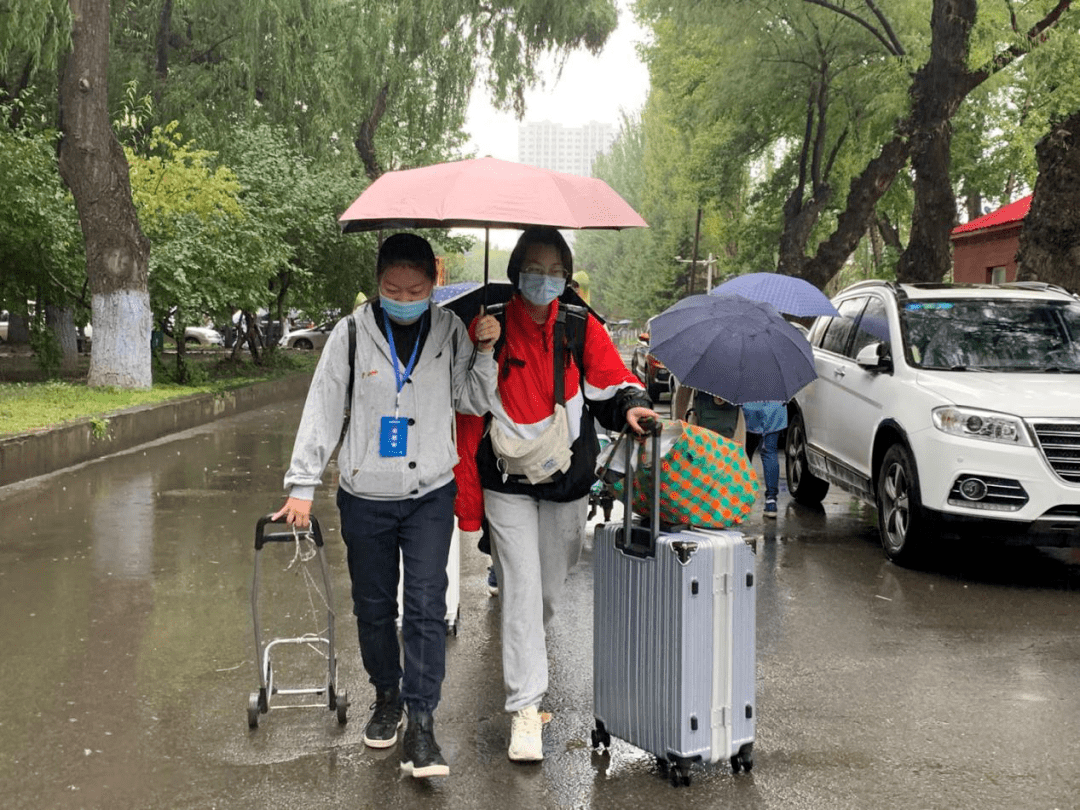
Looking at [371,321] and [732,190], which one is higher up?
[732,190]

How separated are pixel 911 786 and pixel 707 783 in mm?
682

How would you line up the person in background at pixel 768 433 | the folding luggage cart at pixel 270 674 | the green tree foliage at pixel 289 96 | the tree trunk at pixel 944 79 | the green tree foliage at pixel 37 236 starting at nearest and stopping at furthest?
the folding luggage cart at pixel 270 674 → the person in background at pixel 768 433 → the tree trunk at pixel 944 79 → the green tree foliage at pixel 37 236 → the green tree foliage at pixel 289 96

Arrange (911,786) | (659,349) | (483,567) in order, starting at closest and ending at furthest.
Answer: (911,786) < (659,349) < (483,567)

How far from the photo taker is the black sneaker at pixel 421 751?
14.6 feet

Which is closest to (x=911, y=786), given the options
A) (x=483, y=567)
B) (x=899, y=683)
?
(x=899, y=683)

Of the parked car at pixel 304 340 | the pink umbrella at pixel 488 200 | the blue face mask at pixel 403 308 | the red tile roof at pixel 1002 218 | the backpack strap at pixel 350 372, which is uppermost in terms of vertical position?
the red tile roof at pixel 1002 218

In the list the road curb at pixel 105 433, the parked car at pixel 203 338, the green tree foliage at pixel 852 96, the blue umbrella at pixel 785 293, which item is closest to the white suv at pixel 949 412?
the blue umbrella at pixel 785 293

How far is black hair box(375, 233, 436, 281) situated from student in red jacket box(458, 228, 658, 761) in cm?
33

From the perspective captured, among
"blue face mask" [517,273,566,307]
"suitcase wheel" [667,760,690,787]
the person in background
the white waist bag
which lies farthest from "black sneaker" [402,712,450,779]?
the person in background

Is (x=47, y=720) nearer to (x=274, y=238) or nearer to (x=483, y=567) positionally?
(x=483, y=567)

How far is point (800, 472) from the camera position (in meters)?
11.3

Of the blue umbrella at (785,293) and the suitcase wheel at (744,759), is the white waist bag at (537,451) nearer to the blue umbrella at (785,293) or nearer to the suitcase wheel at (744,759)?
the suitcase wheel at (744,759)

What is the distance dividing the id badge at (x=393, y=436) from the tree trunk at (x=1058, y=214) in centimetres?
1140

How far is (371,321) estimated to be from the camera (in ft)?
15.3
